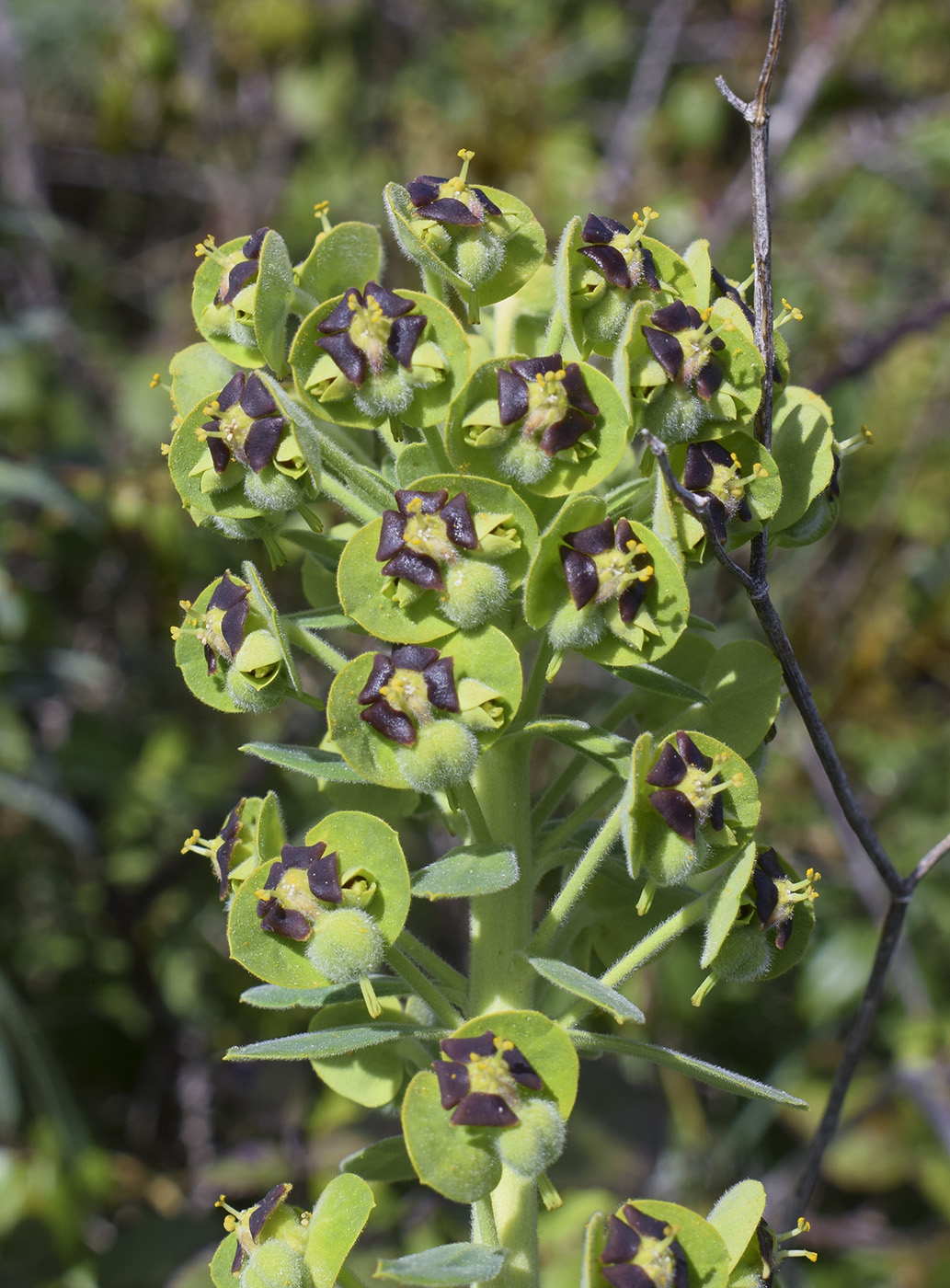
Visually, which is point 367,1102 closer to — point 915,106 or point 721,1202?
point 721,1202

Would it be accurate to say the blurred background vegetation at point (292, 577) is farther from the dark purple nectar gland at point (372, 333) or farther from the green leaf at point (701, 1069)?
the dark purple nectar gland at point (372, 333)

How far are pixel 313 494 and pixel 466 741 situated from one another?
0.35m

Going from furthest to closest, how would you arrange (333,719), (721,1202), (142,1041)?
(142,1041)
(721,1202)
(333,719)

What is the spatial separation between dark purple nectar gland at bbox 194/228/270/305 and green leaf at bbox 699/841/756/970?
0.88 m

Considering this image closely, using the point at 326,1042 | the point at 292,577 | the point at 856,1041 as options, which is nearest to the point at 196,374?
the point at 326,1042

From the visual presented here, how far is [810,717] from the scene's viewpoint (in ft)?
4.76

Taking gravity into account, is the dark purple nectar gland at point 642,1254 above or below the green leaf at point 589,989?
below

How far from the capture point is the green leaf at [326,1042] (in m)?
1.19

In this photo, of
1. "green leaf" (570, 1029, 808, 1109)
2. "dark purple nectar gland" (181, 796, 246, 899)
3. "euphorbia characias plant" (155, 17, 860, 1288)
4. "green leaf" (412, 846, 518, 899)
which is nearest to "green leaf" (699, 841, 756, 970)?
"euphorbia characias plant" (155, 17, 860, 1288)

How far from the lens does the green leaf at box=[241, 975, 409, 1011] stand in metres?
1.33

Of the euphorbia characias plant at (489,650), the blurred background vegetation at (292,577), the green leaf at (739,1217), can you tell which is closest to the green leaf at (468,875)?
the euphorbia characias plant at (489,650)

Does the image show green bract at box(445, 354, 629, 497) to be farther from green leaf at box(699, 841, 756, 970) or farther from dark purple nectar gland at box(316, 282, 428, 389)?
green leaf at box(699, 841, 756, 970)

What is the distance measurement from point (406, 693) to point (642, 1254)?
611 mm

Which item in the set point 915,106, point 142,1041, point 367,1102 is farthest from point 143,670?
point 915,106
